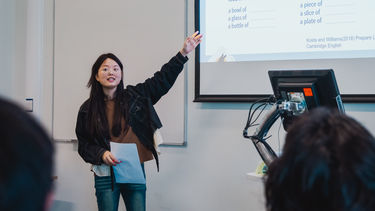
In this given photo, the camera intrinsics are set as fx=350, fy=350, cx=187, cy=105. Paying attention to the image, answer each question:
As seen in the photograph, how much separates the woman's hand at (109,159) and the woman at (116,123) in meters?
0.01

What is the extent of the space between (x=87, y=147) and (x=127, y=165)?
267 mm

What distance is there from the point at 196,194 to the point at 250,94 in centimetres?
77

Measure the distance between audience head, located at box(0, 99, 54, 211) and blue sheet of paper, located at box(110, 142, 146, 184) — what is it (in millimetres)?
1415

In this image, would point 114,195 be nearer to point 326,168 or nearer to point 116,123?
point 116,123

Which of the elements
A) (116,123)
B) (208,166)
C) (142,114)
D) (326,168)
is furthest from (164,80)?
(326,168)

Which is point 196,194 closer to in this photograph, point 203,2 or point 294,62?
point 294,62

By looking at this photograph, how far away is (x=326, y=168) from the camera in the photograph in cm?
54

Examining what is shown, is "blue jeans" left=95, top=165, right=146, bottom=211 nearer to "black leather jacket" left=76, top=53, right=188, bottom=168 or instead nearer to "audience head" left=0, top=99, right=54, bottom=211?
"black leather jacket" left=76, top=53, right=188, bottom=168

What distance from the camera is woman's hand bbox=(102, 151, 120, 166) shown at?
1.85m

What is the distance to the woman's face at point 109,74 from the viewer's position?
2033mm

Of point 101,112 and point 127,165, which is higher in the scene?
point 101,112

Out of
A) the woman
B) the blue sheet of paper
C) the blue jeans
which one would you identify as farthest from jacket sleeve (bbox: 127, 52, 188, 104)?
the blue jeans

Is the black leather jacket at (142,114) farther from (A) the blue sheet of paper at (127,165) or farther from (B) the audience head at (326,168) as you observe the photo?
(B) the audience head at (326,168)

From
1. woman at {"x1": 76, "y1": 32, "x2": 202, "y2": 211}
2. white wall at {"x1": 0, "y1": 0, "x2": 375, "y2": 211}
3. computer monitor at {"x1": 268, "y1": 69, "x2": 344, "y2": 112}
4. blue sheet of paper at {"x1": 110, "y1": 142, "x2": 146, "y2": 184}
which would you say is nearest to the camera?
computer monitor at {"x1": 268, "y1": 69, "x2": 344, "y2": 112}
